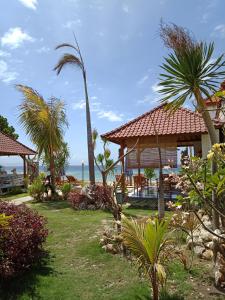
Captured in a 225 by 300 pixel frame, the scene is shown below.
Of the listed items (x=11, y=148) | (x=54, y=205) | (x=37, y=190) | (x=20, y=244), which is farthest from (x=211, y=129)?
(x=11, y=148)

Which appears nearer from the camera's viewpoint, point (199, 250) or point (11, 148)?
point (199, 250)

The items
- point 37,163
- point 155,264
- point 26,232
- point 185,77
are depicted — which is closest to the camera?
point 155,264

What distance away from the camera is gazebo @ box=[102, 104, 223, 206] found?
1327cm

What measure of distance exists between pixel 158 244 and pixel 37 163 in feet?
66.2

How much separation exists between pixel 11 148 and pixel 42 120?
5153 mm

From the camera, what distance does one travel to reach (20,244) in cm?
566

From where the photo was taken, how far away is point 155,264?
14.7 ft

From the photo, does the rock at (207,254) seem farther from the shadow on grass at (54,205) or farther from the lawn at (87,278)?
the shadow on grass at (54,205)

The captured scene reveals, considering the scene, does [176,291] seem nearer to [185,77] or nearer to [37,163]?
[185,77]

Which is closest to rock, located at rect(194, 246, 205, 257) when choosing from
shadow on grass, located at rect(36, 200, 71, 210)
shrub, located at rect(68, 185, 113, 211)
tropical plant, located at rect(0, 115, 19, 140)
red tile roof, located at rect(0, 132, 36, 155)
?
shrub, located at rect(68, 185, 113, 211)

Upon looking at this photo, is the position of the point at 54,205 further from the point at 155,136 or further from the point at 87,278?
the point at 87,278

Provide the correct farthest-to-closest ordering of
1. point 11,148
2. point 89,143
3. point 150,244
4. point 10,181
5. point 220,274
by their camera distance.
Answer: point 10,181
point 11,148
point 89,143
point 220,274
point 150,244

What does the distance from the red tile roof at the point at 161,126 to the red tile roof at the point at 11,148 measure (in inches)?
312

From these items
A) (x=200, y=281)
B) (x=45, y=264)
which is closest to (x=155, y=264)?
(x=200, y=281)
